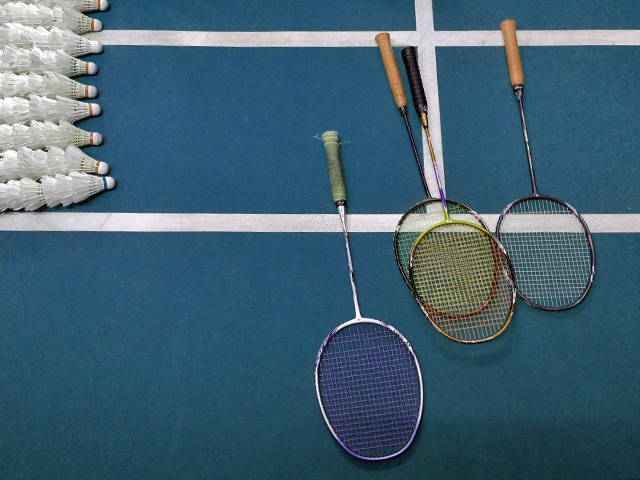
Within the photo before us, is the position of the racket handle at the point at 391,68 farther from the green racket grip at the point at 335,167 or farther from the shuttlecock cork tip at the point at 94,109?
the shuttlecock cork tip at the point at 94,109

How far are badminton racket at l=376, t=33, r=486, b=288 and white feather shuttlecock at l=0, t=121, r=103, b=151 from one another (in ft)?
6.96

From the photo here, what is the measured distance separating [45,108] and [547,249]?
129 inches

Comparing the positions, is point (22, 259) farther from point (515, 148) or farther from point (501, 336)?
point (515, 148)

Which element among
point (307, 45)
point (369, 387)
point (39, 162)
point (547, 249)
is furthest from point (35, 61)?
point (547, 249)

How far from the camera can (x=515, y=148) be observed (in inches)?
116

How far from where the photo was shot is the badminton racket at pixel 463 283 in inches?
104

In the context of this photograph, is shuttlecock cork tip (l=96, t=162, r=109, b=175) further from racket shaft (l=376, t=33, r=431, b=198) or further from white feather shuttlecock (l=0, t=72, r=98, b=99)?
racket shaft (l=376, t=33, r=431, b=198)

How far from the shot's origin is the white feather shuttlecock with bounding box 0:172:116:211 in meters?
2.70

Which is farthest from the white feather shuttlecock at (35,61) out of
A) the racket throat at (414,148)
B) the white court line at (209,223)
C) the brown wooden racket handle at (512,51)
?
the brown wooden racket handle at (512,51)

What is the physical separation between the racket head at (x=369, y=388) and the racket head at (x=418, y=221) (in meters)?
0.42

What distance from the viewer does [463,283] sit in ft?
8.77

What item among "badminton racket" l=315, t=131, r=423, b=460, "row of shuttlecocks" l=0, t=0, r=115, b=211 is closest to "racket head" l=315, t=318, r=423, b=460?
"badminton racket" l=315, t=131, r=423, b=460

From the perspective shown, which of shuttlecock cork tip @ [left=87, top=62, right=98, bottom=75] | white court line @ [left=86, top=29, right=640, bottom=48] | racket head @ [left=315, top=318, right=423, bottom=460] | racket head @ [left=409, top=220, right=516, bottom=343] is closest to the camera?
racket head @ [left=315, top=318, right=423, bottom=460]

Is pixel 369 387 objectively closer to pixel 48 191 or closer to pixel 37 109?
pixel 48 191
